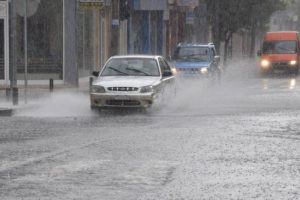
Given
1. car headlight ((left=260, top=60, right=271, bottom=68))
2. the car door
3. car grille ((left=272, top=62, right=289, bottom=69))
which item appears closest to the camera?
the car door

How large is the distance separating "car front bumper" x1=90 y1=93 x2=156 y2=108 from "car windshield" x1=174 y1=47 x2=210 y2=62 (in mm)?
11143

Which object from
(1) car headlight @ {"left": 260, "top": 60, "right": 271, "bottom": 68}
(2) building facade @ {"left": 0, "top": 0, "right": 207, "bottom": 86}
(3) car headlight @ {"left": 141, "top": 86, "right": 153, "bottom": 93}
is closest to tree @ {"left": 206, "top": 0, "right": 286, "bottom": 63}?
(1) car headlight @ {"left": 260, "top": 60, "right": 271, "bottom": 68}

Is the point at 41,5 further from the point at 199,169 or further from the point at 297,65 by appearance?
the point at 199,169

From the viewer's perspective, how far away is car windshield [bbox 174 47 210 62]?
31125mm

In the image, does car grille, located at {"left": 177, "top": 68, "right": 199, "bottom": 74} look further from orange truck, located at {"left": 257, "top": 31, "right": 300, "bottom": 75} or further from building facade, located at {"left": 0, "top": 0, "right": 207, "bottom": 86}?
orange truck, located at {"left": 257, "top": 31, "right": 300, "bottom": 75}

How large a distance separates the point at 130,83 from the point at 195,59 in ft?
36.8

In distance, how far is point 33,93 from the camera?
27.9m

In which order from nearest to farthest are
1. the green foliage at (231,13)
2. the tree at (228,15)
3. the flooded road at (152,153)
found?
the flooded road at (152,153)
the tree at (228,15)
the green foliage at (231,13)

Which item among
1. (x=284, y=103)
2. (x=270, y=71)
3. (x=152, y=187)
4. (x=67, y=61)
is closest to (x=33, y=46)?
(x=67, y=61)

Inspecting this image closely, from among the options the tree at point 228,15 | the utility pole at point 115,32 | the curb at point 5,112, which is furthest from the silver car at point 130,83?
the tree at point 228,15

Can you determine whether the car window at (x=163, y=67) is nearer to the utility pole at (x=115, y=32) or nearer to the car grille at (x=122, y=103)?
the car grille at (x=122, y=103)

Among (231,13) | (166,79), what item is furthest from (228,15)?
(166,79)

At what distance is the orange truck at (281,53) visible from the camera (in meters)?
44.4

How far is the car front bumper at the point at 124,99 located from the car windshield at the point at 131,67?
3.79ft
